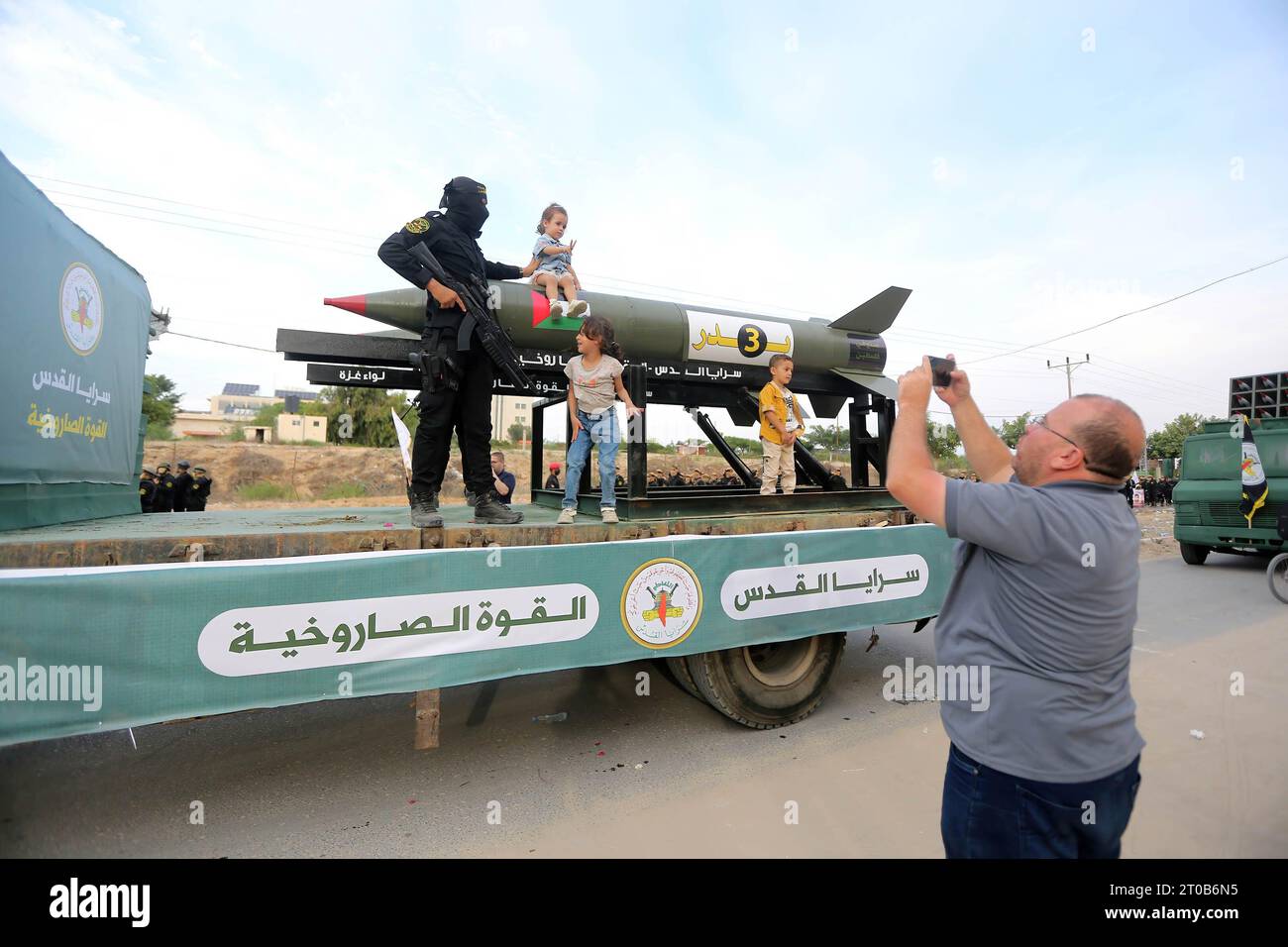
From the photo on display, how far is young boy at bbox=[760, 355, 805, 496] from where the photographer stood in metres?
5.02

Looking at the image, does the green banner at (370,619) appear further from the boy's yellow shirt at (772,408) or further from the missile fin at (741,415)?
the missile fin at (741,415)

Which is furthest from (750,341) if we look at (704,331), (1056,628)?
(1056,628)

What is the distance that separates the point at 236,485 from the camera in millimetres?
21484

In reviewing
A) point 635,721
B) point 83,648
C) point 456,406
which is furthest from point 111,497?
point 635,721

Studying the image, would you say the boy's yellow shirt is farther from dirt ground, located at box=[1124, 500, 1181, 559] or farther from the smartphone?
dirt ground, located at box=[1124, 500, 1181, 559]

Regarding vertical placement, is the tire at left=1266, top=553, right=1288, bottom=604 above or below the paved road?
above

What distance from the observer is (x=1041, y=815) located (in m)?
1.40

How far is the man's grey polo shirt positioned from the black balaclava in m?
3.48

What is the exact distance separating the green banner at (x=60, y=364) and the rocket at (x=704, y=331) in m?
1.32

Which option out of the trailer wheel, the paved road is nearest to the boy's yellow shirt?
the trailer wheel

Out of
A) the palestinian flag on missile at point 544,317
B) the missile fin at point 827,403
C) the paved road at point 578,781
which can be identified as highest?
the palestinian flag on missile at point 544,317

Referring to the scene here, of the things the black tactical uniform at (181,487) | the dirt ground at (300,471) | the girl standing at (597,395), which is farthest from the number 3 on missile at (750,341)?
the dirt ground at (300,471)

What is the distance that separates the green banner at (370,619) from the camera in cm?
233
